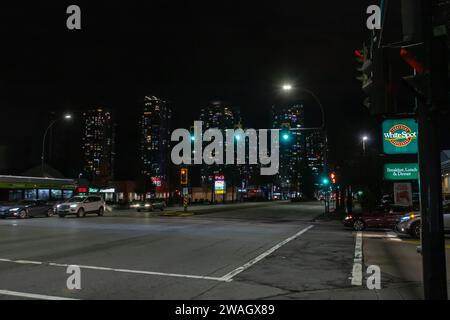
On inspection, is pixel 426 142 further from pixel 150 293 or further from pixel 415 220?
pixel 415 220

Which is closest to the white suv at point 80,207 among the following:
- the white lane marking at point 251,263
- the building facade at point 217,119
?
the white lane marking at point 251,263

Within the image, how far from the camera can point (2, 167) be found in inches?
3383

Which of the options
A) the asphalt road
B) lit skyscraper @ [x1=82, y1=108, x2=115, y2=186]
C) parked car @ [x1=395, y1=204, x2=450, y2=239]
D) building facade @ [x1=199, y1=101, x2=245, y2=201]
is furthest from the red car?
lit skyscraper @ [x1=82, y1=108, x2=115, y2=186]

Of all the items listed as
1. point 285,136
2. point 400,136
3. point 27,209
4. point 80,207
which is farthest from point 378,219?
point 27,209

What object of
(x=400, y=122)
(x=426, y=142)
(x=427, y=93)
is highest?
(x=400, y=122)

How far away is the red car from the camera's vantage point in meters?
23.7

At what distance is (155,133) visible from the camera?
16050 centimetres

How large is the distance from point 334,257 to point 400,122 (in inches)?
569

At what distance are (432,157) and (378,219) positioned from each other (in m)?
19.0

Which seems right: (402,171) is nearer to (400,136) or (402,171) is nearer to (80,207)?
(400,136)

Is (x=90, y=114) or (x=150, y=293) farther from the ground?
(x=90, y=114)

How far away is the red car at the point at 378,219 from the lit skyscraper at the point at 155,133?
439 feet

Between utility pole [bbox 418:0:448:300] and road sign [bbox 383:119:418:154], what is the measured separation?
20.3m
